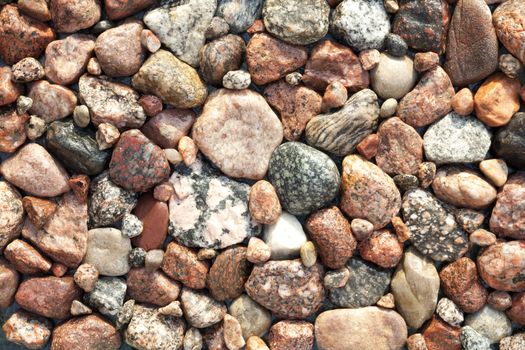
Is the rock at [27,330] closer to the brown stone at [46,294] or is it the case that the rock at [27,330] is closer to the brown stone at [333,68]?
the brown stone at [46,294]

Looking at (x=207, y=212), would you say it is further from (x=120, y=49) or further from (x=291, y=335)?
(x=120, y=49)

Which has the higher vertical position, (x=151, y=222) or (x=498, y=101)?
(x=498, y=101)

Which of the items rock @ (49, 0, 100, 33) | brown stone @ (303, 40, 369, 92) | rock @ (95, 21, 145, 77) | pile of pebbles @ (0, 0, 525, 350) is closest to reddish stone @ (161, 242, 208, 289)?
pile of pebbles @ (0, 0, 525, 350)

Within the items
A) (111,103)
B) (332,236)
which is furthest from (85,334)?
(332,236)

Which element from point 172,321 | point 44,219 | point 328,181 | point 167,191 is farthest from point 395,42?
point 44,219

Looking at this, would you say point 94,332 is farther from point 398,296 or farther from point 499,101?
point 499,101

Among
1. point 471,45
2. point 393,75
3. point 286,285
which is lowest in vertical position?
point 286,285
